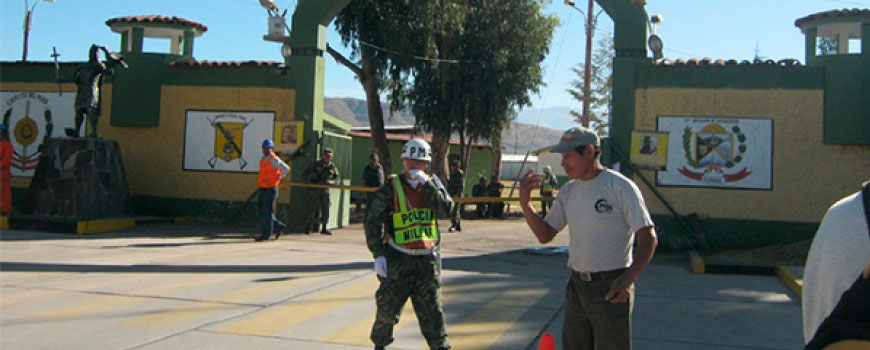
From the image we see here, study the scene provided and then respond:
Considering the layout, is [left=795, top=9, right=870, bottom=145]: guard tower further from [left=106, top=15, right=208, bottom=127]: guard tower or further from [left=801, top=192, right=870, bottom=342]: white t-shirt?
[left=106, top=15, right=208, bottom=127]: guard tower

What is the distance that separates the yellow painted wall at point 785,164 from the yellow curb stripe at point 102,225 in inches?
416

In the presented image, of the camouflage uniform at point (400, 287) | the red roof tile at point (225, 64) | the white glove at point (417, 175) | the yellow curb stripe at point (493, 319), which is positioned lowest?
the yellow curb stripe at point (493, 319)

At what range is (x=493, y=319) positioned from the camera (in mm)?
7234

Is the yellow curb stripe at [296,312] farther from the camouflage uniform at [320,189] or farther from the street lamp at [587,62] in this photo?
the street lamp at [587,62]

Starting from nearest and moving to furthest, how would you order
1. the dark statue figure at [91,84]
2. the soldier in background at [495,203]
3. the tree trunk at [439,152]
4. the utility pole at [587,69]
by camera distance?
Result: the dark statue figure at [91,84] < the soldier in background at [495,203] < the tree trunk at [439,152] < the utility pole at [587,69]

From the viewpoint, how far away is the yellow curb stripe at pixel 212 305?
6.72m

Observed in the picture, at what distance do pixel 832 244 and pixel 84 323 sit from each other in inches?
242

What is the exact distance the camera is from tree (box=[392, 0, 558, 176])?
23.6m

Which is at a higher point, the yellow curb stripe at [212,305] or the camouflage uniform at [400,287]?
the camouflage uniform at [400,287]

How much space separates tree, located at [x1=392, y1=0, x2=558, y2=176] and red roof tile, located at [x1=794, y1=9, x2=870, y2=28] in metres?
10.4

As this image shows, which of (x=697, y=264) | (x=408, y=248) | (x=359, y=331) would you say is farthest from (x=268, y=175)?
(x=408, y=248)

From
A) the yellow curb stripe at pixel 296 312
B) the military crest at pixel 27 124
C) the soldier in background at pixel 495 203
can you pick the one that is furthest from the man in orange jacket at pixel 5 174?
the soldier in background at pixel 495 203

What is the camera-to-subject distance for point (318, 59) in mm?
15812

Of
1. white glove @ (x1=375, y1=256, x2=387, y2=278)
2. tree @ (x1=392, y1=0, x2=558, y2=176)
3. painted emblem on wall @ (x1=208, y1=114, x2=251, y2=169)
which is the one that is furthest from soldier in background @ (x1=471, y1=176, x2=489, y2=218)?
white glove @ (x1=375, y1=256, x2=387, y2=278)
